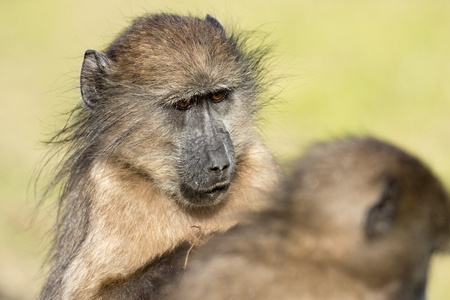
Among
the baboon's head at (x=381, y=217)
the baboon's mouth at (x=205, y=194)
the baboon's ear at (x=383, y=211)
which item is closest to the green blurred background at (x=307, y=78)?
the baboon's mouth at (x=205, y=194)

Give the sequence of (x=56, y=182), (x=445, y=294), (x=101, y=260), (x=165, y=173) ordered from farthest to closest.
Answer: (x=445, y=294) → (x=56, y=182) → (x=165, y=173) → (x=101, y=260)

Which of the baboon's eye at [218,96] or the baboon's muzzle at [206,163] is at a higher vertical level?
the baboon's eye at [218,96]

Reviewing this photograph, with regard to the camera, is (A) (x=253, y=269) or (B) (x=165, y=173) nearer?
(A) (x=253, y=269)

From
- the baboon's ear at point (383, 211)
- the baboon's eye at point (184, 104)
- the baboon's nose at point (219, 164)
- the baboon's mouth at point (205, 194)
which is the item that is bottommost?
the baboon's mouth at point (205, 194)

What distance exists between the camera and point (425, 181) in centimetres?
300

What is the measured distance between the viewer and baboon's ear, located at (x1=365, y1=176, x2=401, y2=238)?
291 centimetres

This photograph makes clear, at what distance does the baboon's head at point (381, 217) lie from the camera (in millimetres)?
2930

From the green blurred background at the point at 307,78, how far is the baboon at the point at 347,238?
442 cm

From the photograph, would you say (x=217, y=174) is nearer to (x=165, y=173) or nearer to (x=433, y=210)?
(x=165, y=173)

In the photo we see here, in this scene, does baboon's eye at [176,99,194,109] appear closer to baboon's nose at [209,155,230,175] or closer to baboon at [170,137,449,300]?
baboon's nose at [209,155,230,175]

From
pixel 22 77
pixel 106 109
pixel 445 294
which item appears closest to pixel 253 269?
pixel 106 109

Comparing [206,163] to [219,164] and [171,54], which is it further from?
[171,54]

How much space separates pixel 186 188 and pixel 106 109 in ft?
2.53

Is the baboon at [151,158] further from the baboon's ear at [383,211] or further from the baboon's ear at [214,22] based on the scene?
the baboon's ear at [383,211]
